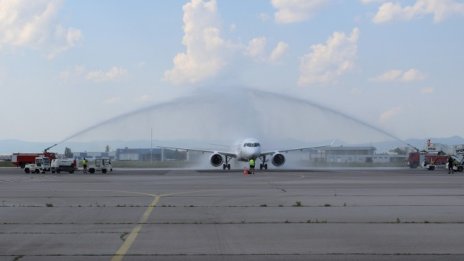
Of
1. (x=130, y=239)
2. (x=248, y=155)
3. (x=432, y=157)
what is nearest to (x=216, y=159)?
(x=248, y=155)

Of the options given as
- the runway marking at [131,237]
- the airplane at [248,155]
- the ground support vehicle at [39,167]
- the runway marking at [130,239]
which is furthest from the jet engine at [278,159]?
the runway marking at [130,239]

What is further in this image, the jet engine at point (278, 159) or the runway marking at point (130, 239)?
the jet engine at point (278, 159)

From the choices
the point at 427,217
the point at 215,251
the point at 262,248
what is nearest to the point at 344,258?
the point at 262,248

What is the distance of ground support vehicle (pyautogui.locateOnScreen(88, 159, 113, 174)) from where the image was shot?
6231cm

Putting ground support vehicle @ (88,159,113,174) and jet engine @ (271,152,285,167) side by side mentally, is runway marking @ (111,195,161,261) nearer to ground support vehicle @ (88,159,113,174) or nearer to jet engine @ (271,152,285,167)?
ground support vehicle @ (88,159,113,174)

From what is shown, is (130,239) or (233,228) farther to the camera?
(233,228)

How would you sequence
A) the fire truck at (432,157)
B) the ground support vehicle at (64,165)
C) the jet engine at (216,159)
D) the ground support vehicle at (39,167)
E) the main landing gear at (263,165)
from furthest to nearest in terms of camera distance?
the fire truck at (432,157)
the main landing gear at (263,165)
the jet engine at (216,159)
the ground support vehicle at (64,165)
the ground support vehicle at (39,167)

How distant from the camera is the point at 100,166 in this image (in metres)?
64.9

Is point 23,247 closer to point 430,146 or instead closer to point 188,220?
point 188,220

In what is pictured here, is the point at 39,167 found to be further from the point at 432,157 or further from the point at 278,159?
the point at 432,157

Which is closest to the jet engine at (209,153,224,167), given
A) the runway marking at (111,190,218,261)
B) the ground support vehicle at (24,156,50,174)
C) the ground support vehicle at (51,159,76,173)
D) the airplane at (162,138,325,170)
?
the airplane at (162,138,325,170)

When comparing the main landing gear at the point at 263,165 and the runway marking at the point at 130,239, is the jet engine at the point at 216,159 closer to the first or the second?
the main landing gear at the point at 263,165

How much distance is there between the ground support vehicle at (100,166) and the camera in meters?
62.3

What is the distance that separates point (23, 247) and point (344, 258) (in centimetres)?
651
